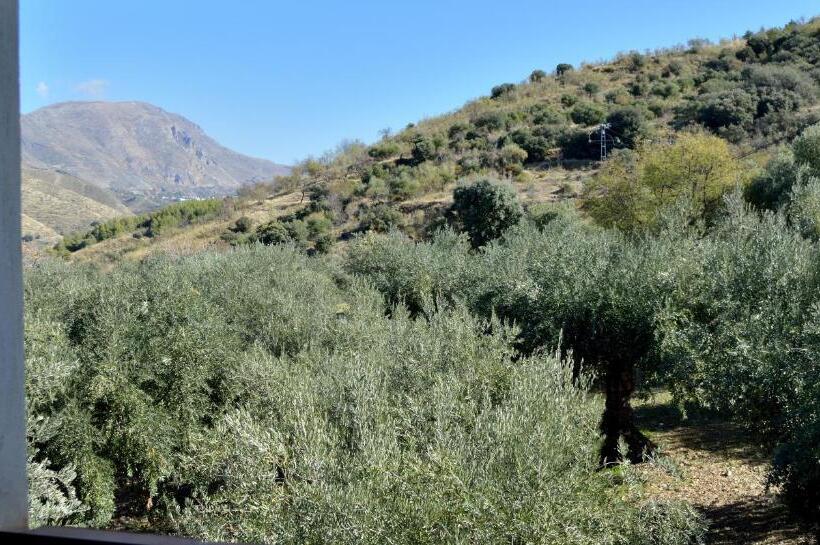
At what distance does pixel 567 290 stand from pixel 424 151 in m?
45.2

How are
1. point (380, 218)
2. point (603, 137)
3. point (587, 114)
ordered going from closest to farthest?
point (380, 218) < point (603, 137) < point (587, 114)

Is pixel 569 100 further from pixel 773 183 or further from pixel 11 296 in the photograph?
pixel 11 296

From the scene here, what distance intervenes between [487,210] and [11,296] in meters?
33.7

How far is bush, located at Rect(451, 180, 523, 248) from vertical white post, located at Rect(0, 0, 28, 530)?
32.2 m

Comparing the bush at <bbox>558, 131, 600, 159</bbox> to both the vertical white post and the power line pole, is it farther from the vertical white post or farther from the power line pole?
the vertical white post

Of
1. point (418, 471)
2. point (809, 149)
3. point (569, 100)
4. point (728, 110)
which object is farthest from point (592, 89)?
point (418, 471)

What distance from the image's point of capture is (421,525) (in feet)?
16.8

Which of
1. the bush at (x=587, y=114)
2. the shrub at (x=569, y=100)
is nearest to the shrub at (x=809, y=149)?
the bush at (x=587, y=114)

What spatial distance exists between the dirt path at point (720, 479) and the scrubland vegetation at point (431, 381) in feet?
2.16

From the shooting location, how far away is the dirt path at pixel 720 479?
9203 mm

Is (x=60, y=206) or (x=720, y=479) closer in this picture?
(x=720, y=479)

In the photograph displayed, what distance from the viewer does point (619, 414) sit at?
12359 mm

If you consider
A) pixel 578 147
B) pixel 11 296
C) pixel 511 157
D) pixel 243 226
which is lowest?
pixel 11 296

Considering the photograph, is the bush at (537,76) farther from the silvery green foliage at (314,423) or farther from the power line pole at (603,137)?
the silvery green foliage at (314,423)
